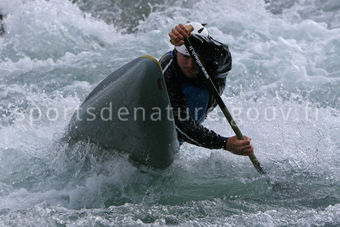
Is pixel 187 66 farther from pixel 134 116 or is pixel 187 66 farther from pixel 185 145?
pixel 185 145

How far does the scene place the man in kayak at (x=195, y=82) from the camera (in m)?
3.67

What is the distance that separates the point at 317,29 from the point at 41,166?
17.8 feet

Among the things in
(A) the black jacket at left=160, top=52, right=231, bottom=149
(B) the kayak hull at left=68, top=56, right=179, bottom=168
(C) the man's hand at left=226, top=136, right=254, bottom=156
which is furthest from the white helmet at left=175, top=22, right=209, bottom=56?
(C) the man's hand at left=226, top=136, right=254, bottom=156

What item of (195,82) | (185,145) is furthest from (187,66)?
(185,145)

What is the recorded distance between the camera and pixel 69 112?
6.00 m

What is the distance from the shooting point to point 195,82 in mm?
3826

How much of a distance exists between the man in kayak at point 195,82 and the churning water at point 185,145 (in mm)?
479

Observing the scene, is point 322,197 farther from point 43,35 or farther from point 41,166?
point 43,35

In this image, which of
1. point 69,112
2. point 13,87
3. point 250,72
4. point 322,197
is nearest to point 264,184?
point 322,197

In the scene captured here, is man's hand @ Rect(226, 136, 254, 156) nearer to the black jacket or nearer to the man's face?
the black jacket

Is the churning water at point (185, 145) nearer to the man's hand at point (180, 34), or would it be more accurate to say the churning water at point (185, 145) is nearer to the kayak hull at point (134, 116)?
the kayak hull at point (134, 116)

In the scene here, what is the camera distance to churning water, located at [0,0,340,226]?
383 centimetres

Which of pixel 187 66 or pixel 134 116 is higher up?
pixel 187 66

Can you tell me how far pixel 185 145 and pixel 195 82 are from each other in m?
1.37
